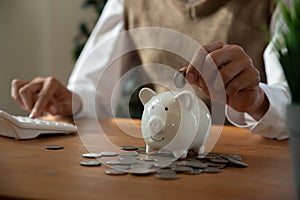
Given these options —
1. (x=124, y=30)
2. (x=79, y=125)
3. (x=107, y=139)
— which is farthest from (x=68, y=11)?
(x=107, y=139)

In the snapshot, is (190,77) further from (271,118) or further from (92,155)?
(271,118)

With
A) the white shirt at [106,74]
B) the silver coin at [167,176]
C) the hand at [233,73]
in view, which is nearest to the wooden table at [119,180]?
the silver coin at [167,176]

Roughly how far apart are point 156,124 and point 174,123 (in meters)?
0.03

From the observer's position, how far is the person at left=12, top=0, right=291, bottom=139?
0.99 meters

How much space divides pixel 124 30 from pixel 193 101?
2.72 feet

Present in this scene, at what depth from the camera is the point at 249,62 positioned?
859mm

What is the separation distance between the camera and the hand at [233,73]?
81 cm

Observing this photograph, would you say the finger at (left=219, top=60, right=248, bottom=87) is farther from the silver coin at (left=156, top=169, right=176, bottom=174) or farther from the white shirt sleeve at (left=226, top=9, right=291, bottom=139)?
the silver coin at (left=156, top=169, right=176, bottom=174)

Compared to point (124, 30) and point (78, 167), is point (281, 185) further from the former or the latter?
point (124, 30)

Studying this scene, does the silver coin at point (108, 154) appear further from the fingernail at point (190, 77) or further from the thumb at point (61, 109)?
the thumb at point (61, 109)

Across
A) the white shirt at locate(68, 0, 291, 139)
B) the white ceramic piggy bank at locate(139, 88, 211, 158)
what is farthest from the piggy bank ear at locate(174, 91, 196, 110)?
the white shirt at locate(68, 0, 291, 139)

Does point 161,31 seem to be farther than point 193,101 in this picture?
Yes

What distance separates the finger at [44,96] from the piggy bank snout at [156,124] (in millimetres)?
513

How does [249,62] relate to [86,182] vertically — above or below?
above
